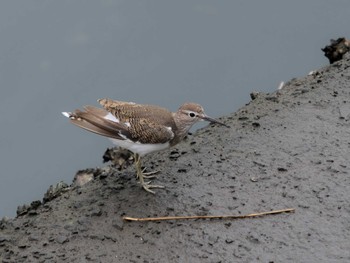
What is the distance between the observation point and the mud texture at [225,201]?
5.88 m

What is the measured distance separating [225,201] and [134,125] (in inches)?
41.7

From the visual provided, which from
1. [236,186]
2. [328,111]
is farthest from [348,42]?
[236,186]

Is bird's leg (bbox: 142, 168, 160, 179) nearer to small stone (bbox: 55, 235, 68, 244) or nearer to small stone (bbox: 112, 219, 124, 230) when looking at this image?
small stone (bbox: 112, 219, 124, 230)

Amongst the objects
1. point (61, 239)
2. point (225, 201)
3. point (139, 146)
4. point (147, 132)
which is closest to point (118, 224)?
point (61, 239)

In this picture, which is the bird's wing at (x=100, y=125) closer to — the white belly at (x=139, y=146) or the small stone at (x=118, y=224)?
the white belly at (x=139, y=146)

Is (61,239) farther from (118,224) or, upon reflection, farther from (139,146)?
(139,146)

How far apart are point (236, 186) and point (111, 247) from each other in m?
1.40

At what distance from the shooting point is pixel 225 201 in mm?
6449

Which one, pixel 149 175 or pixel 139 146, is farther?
pixel 149 175

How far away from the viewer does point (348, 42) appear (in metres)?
9.04

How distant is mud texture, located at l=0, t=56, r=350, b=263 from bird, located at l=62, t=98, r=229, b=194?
0.37m

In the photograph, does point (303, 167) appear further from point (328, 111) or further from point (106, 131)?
point (106, 131)

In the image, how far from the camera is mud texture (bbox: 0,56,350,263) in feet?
19.3

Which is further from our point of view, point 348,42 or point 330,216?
point 348,42
